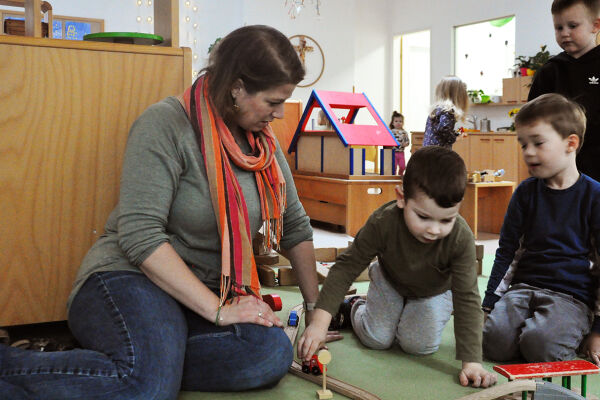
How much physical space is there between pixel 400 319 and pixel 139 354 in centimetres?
84

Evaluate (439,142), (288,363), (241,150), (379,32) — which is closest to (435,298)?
(288,363)

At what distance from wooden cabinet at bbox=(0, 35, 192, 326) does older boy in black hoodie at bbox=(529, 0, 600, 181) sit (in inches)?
54.1

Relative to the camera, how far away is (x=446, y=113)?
A: 4391 millimetres

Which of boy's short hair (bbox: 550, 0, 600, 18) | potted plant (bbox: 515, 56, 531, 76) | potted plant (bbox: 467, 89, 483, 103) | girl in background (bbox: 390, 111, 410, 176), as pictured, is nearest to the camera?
boy's short hair (bbox: 550, 0, 600, 18)

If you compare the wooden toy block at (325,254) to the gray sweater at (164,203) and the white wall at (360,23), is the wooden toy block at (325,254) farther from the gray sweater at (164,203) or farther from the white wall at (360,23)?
the white wall at (360,23)

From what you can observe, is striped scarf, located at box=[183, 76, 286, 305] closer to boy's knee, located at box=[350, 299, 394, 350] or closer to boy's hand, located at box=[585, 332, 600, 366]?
boy's knee, located at box=[350, 299, 394, 350]

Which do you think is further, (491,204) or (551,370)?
(491,204)

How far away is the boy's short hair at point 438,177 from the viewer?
4.80ft

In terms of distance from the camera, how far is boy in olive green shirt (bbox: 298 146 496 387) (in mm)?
1507

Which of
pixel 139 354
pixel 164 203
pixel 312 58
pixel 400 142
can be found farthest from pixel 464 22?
pixel 139 354

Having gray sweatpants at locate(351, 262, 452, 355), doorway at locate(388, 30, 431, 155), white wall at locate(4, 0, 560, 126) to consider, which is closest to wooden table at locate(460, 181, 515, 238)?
gray sweatpants at locate(351, 262, 452, 355)

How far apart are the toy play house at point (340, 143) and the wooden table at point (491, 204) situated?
600 millimetres

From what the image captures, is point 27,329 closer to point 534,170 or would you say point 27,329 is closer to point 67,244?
point 67,244

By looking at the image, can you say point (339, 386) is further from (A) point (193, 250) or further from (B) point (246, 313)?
(A) point (193, 250)
